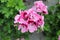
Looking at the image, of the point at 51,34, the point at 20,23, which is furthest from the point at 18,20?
the point at 51,34

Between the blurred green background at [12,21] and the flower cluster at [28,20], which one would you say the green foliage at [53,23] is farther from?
the flower cluster at [28,20]

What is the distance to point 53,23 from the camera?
2.65 meters

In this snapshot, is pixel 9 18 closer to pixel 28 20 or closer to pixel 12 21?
pixel 12 21

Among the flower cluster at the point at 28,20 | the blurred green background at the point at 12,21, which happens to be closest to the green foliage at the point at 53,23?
the blurred green background at the point at 12,21

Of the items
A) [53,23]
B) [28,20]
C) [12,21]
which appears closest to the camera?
[28,20]

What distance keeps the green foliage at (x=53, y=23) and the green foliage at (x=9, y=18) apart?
0.34 m

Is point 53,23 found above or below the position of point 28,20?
below

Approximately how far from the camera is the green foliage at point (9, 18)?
2354 millimetres

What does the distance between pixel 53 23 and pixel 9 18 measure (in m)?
0.53

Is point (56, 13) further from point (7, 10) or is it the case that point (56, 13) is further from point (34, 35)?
point (7, 10)

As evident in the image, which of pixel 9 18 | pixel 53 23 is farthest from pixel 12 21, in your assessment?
pixel 53 23

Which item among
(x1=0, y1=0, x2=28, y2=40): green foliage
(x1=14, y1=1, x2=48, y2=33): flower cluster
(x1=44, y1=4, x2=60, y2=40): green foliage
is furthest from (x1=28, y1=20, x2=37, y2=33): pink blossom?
(x1=44, y1=4, x2=60, y2=40): green foliage

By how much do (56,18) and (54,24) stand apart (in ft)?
0.24

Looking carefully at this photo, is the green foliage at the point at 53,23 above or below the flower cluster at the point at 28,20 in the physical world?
below
